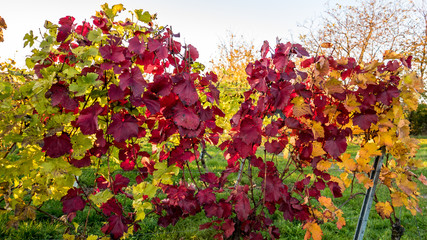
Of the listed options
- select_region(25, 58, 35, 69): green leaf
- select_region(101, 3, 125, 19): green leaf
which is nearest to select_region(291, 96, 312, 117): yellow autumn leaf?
select_region(101, 3, 125, 19): green leaf

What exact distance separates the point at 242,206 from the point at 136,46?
1000 mm

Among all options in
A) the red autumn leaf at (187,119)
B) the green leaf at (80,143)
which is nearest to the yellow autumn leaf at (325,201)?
the red autumn leaf at (187,119)

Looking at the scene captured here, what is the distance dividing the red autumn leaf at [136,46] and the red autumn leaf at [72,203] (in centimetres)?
85

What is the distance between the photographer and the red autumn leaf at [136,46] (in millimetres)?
1271

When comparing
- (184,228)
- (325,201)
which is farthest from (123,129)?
(184,228)

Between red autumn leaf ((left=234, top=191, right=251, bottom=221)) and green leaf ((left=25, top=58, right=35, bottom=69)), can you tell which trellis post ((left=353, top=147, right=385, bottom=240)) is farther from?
green leaf ((left=25, top=58, right=35, bottom=69))

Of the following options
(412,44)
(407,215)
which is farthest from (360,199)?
(412,44)

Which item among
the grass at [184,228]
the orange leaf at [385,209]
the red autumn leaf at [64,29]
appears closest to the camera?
the red autumn leaf at [64,29]

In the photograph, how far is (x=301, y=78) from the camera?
1.52m

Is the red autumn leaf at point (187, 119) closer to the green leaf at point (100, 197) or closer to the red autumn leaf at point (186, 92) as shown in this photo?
the red autumn leaf at point (186, 92)

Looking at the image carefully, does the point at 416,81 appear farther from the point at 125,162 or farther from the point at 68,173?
the point at 68,173

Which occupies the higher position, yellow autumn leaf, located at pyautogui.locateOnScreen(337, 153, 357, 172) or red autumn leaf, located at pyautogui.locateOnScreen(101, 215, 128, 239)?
yellow autumn leaf, located at pyautogui.locateOnScreen(337, 153, 357, 172)

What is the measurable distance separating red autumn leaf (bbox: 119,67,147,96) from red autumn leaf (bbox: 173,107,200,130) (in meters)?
0.20

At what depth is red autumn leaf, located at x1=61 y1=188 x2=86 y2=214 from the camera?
4.79ft
